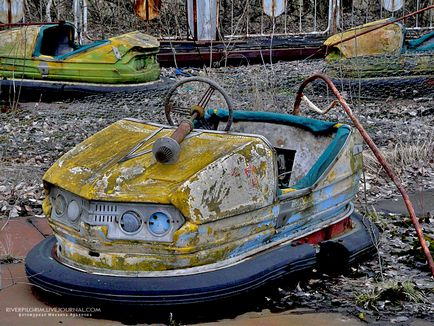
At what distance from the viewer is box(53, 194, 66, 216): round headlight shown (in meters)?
3.29

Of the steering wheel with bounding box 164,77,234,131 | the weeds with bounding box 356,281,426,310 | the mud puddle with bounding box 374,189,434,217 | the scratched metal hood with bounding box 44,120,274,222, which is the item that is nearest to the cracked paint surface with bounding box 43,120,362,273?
the scratched metal hood with bounding box 44,120,274,222

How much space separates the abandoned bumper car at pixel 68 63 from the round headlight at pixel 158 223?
491 cm

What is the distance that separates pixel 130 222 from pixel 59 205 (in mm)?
392

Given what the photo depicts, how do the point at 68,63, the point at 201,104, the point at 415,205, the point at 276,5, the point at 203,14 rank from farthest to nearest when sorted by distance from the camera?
the point at 276,5, the point at 203,14, the point at 68,63, the point at 415,205, the point at 201,104

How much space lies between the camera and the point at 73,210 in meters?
3.21

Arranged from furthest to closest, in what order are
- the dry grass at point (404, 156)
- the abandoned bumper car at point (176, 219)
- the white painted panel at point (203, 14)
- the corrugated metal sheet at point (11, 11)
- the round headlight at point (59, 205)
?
the white painted panel at point (203, 14) < the corrugated metal sheet at point (11, 11) < the dry grass at point (404, 156) < the round headlight at point (59, 205) < the abandoned bumper car at point (176, 219)

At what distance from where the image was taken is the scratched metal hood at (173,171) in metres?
3.06

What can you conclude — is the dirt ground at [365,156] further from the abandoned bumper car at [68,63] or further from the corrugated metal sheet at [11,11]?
the corrugated metal sheet at [11,11]

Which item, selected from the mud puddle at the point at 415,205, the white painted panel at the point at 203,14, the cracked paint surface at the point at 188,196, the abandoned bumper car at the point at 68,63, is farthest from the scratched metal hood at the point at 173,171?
the white painted panel at the point at 203,14

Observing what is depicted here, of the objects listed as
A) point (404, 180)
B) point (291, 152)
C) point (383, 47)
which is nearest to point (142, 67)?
point (383, 47)

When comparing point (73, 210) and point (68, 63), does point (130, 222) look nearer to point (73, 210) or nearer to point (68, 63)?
point (73, 210)

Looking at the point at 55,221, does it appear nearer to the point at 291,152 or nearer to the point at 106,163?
the point at 106,163

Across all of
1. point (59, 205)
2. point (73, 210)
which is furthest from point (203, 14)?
point (73, 210)

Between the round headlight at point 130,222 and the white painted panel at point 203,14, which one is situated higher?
the white painted panel at point 203,14
